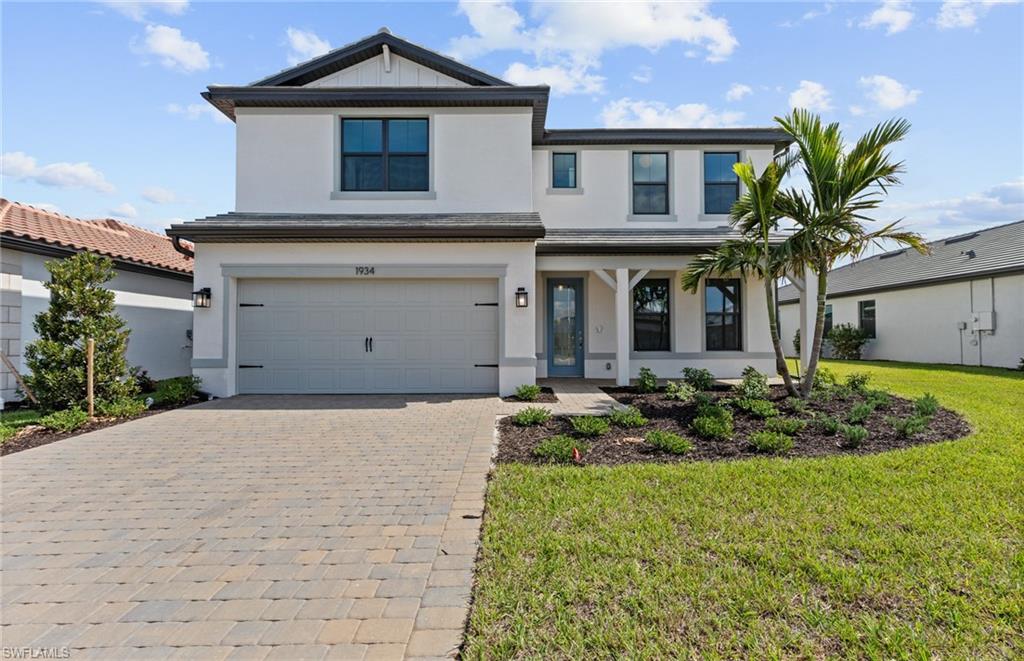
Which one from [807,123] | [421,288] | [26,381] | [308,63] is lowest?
[26,381]

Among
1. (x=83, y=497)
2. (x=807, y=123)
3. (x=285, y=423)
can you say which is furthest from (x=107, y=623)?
(x=807, y=123)

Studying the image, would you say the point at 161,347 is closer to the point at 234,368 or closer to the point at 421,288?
the point at 234,368

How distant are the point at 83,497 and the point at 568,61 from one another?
1161cm

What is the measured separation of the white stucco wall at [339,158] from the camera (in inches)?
419

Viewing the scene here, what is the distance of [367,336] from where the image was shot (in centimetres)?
1005

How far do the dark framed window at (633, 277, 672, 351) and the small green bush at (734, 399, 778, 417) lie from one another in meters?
5.04

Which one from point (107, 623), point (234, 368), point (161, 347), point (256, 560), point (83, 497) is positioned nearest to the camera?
point (107, 623)

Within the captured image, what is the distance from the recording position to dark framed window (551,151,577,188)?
12.9 meters

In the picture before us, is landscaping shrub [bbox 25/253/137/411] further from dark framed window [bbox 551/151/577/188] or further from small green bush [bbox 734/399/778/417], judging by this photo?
small green bush [bbox 734/399/778/417]

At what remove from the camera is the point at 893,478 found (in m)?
4.73

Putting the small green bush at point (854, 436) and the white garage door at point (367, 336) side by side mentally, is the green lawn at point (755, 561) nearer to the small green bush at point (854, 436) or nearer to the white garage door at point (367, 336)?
the small green bush at point (854, 436)

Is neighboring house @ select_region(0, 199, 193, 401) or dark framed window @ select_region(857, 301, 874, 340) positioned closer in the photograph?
neighboring house @ select_region(0, 199, 193, 401)

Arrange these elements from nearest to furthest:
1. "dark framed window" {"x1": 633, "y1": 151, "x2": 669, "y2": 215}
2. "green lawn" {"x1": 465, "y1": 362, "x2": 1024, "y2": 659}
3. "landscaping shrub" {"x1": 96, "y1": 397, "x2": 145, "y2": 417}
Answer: "green lawn" {"x1": 465, "y1": 362, "x2": 1024, "y2": 659} < "landscaping shrub" {"x1": 96, "y1": 397, "x2": 145, "y2": 417} < "dark framed window" {"x1": 633, "y1": 151, "x2": 669, "y2": 215}

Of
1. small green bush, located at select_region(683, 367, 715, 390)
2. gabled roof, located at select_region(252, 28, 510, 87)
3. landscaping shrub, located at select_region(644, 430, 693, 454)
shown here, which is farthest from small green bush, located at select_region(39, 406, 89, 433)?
small green bush, located at select_region(683, 367, 715, 390)
